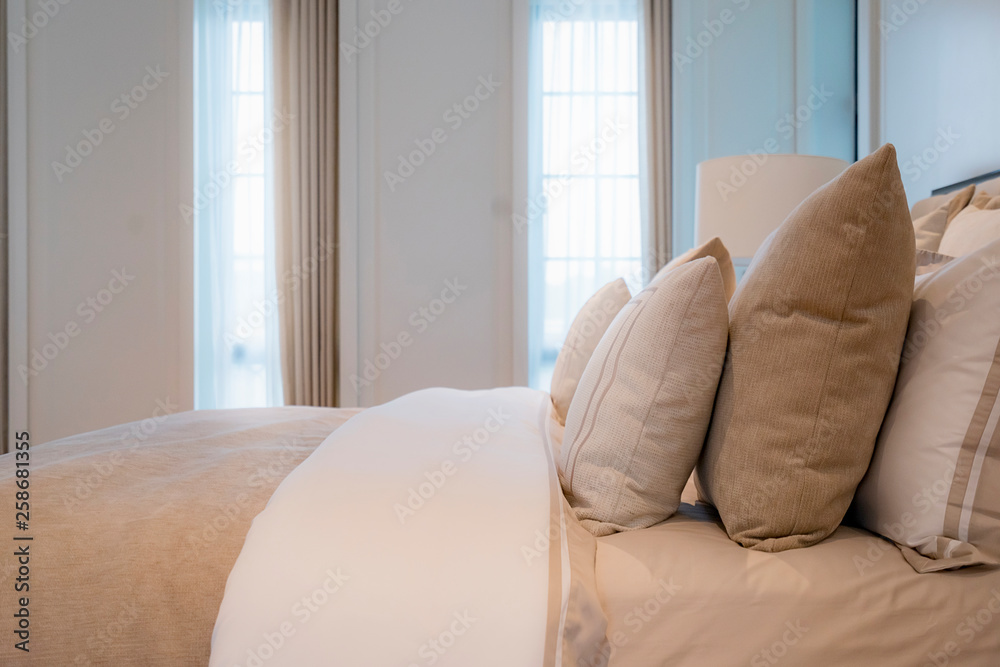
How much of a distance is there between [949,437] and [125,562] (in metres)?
1.12

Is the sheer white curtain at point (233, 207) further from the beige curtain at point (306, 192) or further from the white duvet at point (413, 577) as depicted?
the white duvet at point (413, 577)

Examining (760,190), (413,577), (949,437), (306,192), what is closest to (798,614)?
(949,437)

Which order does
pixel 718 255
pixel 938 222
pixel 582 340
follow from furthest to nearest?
pixel 582 340 < pixel 938 222 < pixel 718 255

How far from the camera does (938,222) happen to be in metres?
1.51

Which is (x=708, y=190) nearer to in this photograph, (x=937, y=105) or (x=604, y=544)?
(x=937, y=105)

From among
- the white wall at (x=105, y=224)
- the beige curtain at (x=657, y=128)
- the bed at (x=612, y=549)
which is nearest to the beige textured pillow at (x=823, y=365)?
the bed at (x=612, y=549)

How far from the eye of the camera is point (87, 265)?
11.8 feet

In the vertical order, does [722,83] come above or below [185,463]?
above

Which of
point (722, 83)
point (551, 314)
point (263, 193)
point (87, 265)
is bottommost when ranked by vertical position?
point (551, 314)

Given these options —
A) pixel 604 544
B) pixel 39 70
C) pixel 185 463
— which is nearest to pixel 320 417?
pixel 185 463

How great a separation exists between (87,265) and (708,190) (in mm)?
3202

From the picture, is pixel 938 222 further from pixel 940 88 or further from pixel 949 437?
pixel 940 88

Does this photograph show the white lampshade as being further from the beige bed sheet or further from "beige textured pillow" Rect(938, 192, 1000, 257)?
the beige bed sheet

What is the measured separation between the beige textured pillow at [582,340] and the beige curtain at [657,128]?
5.27ft
